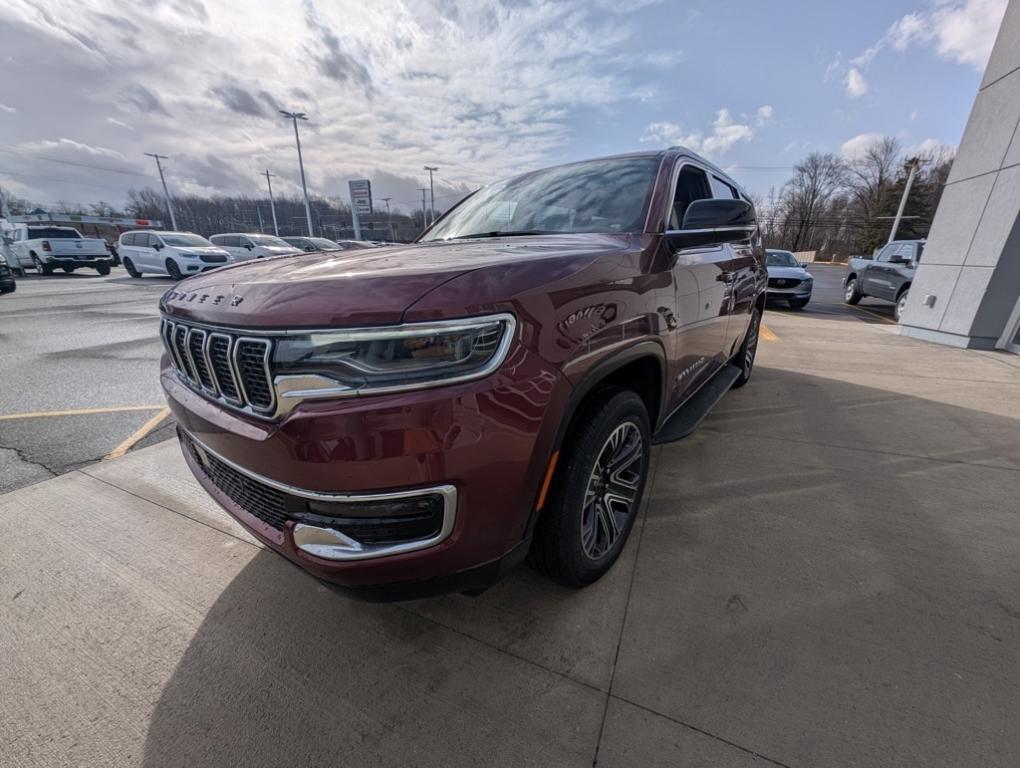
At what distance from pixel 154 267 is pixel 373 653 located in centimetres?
2124

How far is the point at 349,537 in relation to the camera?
4.24 ft

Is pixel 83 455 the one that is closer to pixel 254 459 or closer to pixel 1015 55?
pixel 254 459

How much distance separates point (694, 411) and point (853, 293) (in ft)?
46.5

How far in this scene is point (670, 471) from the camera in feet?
9.88

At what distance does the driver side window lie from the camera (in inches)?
94.3

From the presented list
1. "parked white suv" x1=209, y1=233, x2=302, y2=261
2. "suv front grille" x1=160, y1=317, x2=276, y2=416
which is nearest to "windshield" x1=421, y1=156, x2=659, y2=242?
"suv front grille" x1=160, y1=317, x2=276, y2=416

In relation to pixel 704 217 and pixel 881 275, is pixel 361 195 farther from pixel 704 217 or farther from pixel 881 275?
pixel 704 217

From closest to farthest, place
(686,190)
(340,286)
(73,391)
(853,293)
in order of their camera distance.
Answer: (340,286) < (686,190) < (73,391) < (853,293)

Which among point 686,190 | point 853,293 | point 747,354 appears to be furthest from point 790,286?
point 686,190

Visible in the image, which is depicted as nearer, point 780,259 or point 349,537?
point 349,537

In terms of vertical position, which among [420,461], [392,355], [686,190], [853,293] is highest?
[686,190]

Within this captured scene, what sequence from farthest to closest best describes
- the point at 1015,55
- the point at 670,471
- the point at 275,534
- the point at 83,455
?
the point at 1015,55
the point at 83,455
the point at 670,471
the point at 275,534

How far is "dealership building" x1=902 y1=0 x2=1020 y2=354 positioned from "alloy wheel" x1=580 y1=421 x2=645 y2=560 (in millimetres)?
Result: 7999

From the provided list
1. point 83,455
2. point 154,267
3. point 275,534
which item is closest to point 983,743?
point 275,534
